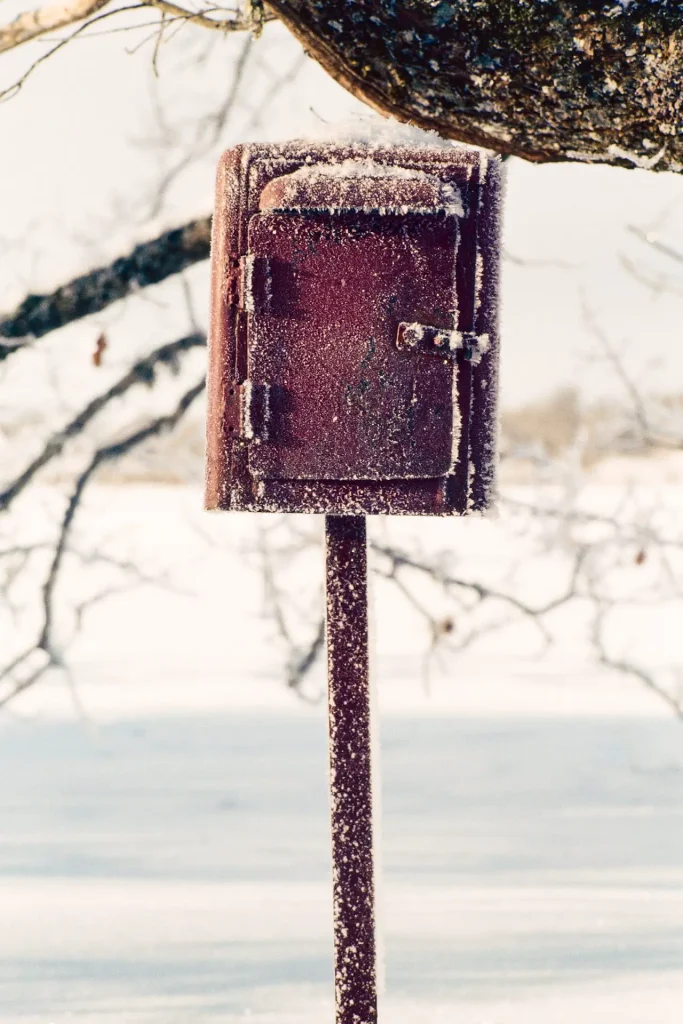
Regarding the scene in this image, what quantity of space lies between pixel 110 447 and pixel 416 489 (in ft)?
9.14

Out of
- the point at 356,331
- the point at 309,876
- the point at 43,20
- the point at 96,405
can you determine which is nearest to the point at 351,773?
the point at 356,331

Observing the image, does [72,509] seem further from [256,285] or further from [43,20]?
[256,285]

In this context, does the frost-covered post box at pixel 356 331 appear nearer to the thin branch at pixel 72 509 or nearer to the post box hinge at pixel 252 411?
the post box hinge at pixel 252 411

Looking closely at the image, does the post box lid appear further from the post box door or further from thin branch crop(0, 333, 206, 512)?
thin branch crop(0, 333, 206, 512)

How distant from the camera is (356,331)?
1.57 m

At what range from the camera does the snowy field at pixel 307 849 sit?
2898 millimetres

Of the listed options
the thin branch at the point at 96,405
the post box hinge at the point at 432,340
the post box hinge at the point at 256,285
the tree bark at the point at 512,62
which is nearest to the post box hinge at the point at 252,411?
the post box hinge at the point at 256,285

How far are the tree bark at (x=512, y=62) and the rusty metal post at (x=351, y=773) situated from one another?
78 centimetres

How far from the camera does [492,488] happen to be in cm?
163

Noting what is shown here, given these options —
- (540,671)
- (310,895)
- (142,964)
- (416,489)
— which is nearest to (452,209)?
(416,489)

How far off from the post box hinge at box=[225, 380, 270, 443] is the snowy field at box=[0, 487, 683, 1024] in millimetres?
1211

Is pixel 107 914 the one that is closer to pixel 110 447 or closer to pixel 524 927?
pixel 524 927

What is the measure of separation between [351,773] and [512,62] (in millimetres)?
1246

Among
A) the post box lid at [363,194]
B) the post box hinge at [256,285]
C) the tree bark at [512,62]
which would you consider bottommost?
the post box hinge at [256,285]
